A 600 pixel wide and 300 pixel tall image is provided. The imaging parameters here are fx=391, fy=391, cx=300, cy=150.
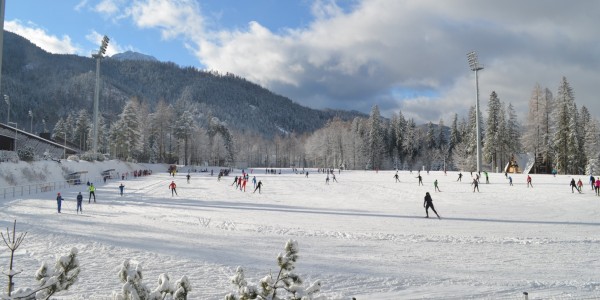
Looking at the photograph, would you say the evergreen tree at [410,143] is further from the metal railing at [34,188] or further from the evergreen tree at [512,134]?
the metal railing at [34,188]

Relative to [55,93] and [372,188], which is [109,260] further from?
[55,93]

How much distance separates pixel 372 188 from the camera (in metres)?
42.0

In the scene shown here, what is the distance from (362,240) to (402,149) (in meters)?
92.8

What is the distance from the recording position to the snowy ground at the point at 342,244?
950 centimetres

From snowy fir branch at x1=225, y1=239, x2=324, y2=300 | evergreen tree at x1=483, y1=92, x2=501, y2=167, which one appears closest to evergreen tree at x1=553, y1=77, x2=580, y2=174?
evergreen tree at x1=483, y1=92, x2=501, y2=167

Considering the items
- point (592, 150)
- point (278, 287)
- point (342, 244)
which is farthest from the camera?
point (592, 150)

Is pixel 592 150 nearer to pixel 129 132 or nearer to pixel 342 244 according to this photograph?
pixel 342 244

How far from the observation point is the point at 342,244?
14.4m


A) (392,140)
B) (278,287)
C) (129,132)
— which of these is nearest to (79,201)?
(278,287)

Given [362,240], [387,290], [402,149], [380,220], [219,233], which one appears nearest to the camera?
[387,290]

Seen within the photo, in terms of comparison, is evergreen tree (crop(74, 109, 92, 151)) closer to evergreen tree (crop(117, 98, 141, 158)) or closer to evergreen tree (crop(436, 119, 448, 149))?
evergreen tree (crop(117, 98, 141, 158))

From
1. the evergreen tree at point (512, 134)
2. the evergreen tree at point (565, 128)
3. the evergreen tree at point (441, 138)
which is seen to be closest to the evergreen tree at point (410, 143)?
the evergreen tree at point (441, 138)

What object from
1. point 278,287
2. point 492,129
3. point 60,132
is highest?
point 60,132

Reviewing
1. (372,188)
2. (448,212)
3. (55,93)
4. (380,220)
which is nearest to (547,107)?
(372,188)
